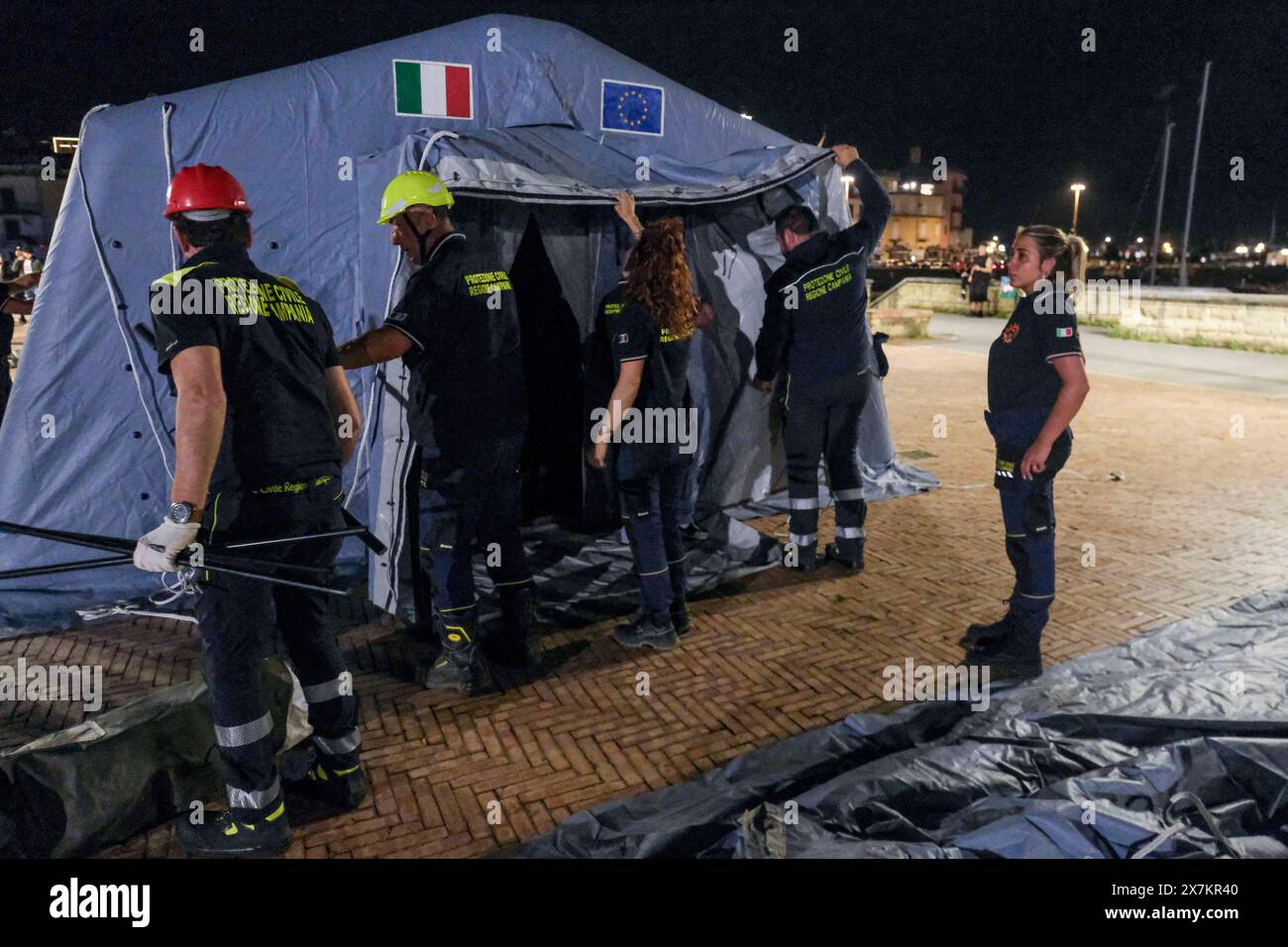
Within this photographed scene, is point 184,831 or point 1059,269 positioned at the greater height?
point 1059,269

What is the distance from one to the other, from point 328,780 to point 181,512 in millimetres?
1196

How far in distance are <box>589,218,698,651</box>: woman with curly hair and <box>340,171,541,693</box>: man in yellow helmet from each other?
1.69 ft

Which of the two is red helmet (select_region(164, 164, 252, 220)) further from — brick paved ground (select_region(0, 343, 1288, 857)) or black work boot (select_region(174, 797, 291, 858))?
brick paved ground (select_region(0, 343, 1288, 857))

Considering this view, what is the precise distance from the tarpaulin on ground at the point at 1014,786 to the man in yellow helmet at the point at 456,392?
4.47ft

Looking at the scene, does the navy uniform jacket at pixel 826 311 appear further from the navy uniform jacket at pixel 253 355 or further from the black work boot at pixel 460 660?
the navy uniform jacket at pixel 253 355

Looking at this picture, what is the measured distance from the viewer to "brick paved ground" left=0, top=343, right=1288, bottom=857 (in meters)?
3.13

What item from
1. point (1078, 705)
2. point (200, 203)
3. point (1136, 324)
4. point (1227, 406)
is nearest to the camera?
point (200, 203)

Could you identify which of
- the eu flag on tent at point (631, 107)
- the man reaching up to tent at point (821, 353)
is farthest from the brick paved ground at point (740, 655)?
the eu flag on tent at point (631, 107)

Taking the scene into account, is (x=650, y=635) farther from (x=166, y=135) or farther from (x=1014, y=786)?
(x=166, y=135)

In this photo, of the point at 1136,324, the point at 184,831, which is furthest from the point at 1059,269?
the point at 1136,324

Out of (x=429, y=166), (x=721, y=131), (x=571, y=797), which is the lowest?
(x=571, y=797)

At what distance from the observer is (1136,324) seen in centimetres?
1758

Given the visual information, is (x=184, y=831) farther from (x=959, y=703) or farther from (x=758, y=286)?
(x=758, y=286)
